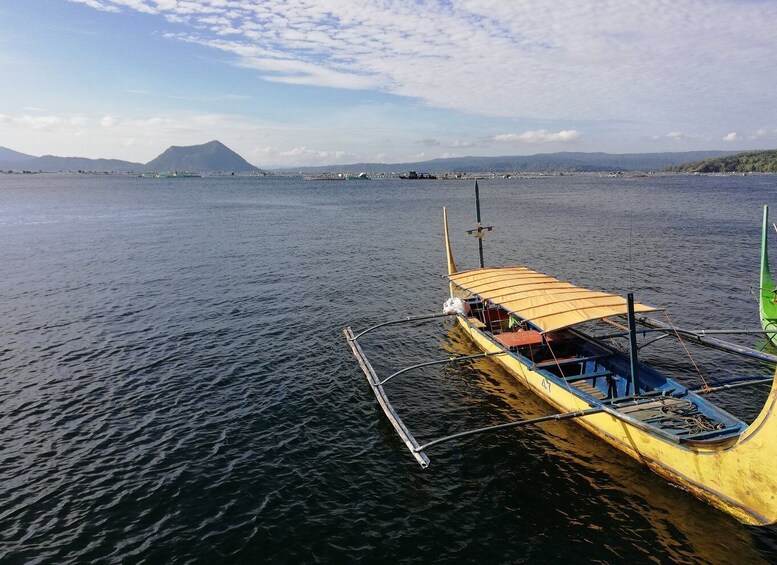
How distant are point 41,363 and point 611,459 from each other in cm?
3203

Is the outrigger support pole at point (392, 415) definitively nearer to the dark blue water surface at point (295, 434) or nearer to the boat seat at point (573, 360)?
the dark blue water surface at point (295, 434)

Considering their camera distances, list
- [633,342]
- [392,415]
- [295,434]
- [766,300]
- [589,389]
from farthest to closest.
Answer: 1. [766,300]
2. [589,389]
3. [295,434]
4. [392,415]
5. [633,342]

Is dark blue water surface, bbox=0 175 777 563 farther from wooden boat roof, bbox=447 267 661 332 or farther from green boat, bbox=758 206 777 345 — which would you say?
wooden boat roof, bbox=447 267 661 332

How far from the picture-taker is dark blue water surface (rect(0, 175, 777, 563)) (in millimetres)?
15789

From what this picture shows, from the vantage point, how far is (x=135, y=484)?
18422mm

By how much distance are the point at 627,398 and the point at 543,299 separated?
21.5 feet

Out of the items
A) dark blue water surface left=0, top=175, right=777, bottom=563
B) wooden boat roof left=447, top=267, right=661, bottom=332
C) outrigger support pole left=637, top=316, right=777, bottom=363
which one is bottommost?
dark blue water surface left=0, top=175, right=777, bottom=563

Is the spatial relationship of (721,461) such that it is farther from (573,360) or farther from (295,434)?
(295,434)

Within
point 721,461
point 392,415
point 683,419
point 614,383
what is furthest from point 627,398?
point 392,415

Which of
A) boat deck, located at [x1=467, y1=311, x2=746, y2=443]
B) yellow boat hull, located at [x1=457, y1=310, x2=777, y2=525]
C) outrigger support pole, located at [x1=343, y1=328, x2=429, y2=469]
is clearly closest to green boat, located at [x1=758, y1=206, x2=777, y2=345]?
boat deck, located at [x1=467, y1=311, x2=746, y2=443]

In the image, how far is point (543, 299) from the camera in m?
24.6

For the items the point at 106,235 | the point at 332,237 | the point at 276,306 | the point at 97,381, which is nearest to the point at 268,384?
the point at 97,381

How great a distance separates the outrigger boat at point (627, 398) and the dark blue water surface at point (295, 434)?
114cm

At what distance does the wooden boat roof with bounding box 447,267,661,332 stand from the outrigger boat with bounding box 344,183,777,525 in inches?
2.0
